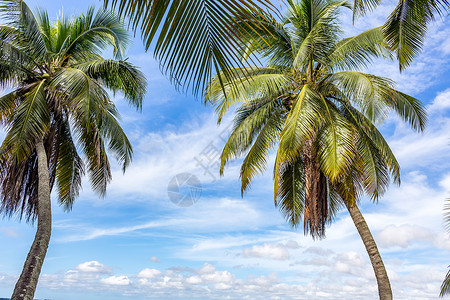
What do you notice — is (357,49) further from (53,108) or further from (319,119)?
(53,108)

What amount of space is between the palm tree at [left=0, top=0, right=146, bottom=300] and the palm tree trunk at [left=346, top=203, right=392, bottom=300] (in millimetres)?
7552

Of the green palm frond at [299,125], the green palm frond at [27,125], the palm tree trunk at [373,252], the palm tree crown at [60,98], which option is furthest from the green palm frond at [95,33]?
the palm tree trunk at [373,252]

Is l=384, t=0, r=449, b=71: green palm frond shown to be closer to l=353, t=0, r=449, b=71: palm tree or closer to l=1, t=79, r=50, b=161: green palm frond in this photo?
l=353, t=0, r=449, b=71: palm tree

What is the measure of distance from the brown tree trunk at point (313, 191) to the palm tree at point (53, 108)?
19.3ft

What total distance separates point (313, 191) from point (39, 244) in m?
7.64

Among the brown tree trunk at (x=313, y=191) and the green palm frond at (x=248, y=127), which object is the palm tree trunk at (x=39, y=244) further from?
the brown tree trunk at (x=313, y=191)

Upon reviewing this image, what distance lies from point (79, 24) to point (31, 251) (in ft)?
25.6

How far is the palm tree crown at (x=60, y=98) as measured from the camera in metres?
11.9

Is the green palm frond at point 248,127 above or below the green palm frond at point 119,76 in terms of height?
below

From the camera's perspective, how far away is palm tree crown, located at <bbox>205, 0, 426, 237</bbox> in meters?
12.1

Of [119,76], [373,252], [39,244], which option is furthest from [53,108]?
[373,252]

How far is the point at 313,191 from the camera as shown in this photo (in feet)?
42.0

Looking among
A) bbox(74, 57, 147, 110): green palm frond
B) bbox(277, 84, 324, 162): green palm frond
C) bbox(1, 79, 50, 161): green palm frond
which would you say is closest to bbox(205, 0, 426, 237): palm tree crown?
bbox(277, 84, 324, 162): green palm frond

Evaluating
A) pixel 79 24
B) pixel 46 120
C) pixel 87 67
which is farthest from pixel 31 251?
pixel 79 24
